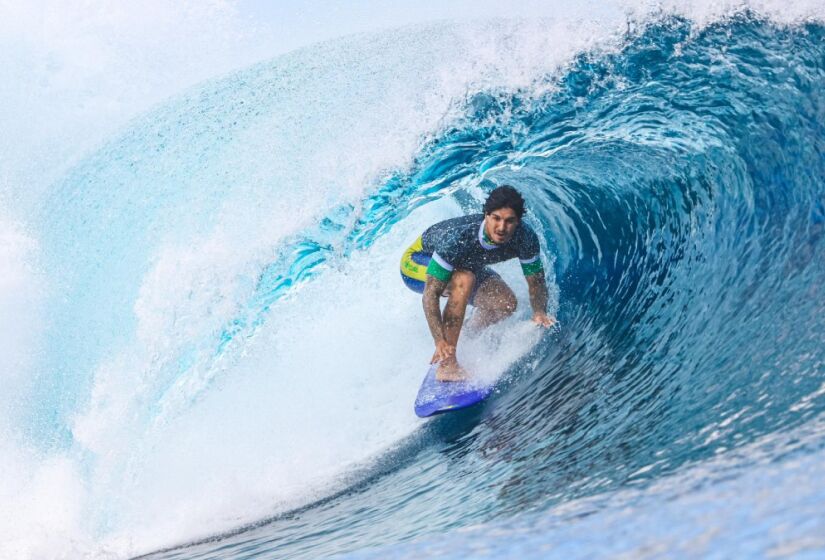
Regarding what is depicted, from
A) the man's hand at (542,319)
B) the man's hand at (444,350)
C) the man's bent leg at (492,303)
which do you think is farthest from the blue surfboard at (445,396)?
the man's hand at (542,319)

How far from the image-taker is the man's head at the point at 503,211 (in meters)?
3.78

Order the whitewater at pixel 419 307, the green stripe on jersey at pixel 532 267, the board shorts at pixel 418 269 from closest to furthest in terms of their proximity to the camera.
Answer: the whitewater at pixel 419 307
the green stripe on jersey at pixel 532 267
the board shorts at pixel 418 269

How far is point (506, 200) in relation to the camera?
149 inches

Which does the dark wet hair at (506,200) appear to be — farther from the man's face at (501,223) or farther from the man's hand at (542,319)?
the man's hand at (542,319)

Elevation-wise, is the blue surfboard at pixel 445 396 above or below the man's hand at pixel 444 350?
below

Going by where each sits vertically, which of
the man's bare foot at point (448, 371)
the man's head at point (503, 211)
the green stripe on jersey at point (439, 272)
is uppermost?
the man's head at point (503, 211)

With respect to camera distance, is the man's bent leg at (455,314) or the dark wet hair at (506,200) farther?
the man's bent leg at (455,314)

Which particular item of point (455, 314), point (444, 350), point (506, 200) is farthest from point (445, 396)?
point (506, 200)

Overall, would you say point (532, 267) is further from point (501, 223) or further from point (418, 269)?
point (418, 269)

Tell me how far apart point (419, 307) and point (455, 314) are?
1585 mm

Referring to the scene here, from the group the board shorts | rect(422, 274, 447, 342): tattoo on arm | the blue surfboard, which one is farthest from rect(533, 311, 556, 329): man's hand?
rect(422, 274, 447, 342): tattoo on arm

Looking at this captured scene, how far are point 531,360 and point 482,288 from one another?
531mm

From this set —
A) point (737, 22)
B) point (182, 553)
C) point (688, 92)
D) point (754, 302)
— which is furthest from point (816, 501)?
point (737, 22)

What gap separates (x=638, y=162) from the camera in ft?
16.3
